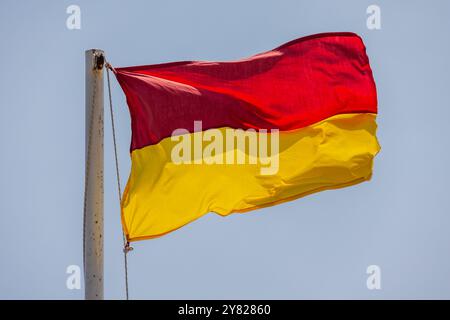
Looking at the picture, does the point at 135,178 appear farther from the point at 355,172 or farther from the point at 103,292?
the point at 355,172

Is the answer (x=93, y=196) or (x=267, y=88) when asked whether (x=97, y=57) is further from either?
(x=267, y=88)

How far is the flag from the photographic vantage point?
44.6 ft

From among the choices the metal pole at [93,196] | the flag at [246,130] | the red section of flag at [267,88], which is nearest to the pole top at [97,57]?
the metal pole at [93,196]

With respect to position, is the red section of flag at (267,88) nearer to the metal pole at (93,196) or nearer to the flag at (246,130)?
the flag at (246,130)

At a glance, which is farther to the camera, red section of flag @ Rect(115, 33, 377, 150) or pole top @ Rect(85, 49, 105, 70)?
red section of flag @ Rect(115, 33, 377, 150)

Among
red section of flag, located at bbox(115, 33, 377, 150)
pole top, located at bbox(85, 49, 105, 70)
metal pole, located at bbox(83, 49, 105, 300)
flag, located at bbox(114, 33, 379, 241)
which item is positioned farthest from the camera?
red section of flag, located at bbox(115, 33, 377, 150)

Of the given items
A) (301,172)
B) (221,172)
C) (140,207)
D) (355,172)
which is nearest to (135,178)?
(140,207)

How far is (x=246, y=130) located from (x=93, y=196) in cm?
364

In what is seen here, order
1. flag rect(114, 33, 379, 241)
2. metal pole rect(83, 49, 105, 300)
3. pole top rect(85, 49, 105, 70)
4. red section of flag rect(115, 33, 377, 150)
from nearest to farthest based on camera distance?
metal pole rect(83, 49, 105, 300), pole top rect(85, 49, 105, 70), flag rect(114, 33, 379, 241), red section of flag rect(115, 33, 377, 150)

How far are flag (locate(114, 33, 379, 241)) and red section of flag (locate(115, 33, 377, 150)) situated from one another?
0.02 m

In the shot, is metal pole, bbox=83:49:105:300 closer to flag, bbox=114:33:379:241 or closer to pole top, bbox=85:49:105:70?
pole top, bbox=85:49:105:70

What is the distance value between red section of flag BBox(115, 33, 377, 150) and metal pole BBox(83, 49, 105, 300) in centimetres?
155

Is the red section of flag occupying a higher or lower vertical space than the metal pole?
higher

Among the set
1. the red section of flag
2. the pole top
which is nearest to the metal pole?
the pole top
